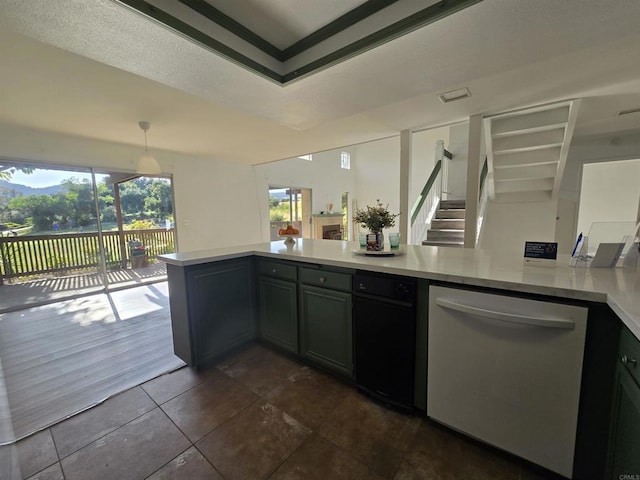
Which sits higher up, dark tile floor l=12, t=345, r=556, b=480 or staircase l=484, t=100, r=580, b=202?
staircase l=484, t=100, r=580, b=202

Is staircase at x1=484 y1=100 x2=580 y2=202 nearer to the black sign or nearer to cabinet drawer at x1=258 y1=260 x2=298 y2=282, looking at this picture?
the black sign

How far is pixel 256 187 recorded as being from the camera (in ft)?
22.5

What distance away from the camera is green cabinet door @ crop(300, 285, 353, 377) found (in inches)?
72.5

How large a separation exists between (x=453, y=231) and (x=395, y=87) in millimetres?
3159

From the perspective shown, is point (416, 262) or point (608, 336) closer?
point (608, 336)

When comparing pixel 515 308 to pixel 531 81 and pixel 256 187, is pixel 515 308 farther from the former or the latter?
pixel 256 187

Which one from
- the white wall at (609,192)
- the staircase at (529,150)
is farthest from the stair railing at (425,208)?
the white wall at (609,192)

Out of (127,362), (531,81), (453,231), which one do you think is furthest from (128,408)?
(453,231)

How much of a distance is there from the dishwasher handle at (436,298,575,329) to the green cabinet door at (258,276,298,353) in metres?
1.14

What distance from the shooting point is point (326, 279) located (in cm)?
189

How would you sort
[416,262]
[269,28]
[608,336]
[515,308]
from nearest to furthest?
[608,336] < [515,308] < [416,262] < [269,28]

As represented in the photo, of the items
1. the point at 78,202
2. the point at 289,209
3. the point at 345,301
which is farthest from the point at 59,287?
the point at 289,209

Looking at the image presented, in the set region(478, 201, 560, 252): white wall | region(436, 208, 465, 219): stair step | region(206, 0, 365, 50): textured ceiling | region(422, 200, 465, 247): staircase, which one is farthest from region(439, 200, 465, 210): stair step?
region(206, 0, 365, 50): textured ceiling

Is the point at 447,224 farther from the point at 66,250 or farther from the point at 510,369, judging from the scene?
the point at 66,250
